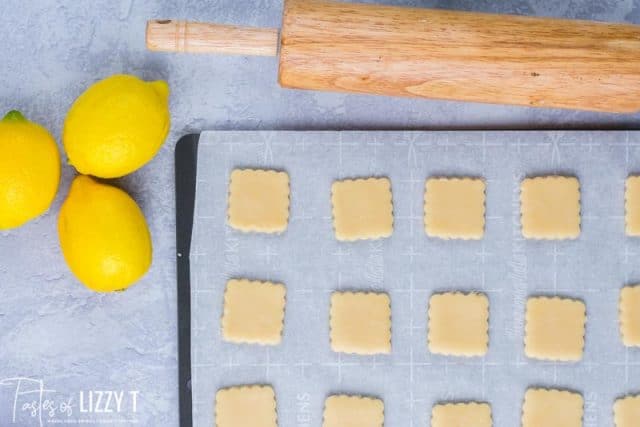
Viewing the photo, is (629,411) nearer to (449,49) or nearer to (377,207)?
(377,207)

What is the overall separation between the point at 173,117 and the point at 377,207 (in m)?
0.28

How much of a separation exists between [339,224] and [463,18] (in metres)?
0.29

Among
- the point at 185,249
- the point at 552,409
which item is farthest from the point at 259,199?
the point at 552,409

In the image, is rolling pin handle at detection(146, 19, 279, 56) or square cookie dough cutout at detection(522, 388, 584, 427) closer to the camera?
rolling pin handle at detection(146, 19, 279, 56)

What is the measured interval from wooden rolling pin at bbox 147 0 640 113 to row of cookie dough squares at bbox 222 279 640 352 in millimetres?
278

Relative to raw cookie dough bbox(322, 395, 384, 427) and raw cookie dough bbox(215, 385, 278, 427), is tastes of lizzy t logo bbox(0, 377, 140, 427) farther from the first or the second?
raw cookie dough bbox(322, 395, 384, 427)

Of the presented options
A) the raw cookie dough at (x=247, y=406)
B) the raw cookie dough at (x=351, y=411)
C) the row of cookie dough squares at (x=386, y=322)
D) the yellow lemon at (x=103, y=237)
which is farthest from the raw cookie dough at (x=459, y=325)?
the yellow lemon at (x=103, y=237)

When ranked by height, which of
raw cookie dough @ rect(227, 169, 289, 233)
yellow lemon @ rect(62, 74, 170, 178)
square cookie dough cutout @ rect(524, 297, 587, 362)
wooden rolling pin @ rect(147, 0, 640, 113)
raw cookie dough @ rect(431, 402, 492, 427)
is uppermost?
wooden rolling pin @ rect(147, 0, 640, 113)

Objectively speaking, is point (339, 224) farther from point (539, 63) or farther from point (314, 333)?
point (539, 63)

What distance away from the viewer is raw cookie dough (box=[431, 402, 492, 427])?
936 mm

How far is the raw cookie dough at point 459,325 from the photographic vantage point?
0.94 m

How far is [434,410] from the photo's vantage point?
0.94 m

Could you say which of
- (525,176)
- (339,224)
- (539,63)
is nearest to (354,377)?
(339,224)

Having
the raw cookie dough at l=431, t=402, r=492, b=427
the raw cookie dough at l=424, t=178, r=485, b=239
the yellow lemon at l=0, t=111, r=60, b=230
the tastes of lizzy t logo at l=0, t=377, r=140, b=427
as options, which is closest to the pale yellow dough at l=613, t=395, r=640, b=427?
the raw cookie dough at l=431, t=402, r=492, b=427
